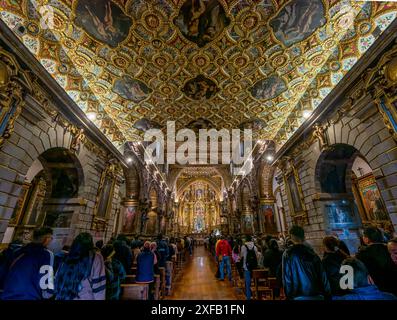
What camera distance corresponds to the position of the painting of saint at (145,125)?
858 cm

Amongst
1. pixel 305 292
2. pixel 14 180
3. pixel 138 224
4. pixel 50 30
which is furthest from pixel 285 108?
pixel 138 224

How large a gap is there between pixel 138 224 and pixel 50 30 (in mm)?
9540

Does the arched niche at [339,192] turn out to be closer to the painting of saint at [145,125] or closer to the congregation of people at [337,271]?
the congregation of people at [337,271]

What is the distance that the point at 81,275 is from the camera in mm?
2105

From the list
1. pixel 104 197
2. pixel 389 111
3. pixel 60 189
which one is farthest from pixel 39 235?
pixel 389 111

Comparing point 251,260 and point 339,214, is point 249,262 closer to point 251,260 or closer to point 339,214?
point 251,260

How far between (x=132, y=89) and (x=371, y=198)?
1315 cm

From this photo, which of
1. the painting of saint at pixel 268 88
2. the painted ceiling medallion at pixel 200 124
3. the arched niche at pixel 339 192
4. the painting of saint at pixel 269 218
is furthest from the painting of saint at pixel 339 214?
the painted ceiling medallion at pixel 200 124

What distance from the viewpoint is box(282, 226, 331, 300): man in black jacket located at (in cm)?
200

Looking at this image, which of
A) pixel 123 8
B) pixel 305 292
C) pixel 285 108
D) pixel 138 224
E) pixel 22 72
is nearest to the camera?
pixel 305 292

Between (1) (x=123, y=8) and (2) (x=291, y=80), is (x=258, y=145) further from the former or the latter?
(1) (x=123, y=8)

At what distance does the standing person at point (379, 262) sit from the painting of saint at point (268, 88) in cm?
526

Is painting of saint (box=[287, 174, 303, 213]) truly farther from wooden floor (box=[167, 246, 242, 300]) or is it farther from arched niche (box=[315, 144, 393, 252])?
wooden floor (box=[167, 246, 242, 300])

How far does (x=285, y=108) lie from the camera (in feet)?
25.1
